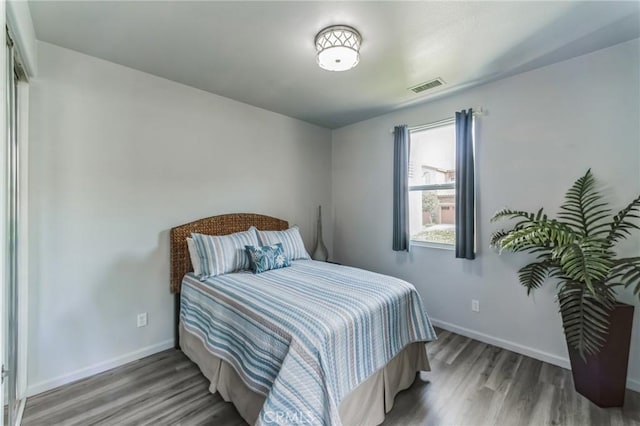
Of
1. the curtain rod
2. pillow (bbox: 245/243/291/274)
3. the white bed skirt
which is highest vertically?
the curtain rod

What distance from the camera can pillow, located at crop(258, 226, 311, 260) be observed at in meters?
2.84

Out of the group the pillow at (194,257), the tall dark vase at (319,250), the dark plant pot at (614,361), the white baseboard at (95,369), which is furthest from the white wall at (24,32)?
the dark plant pot at (614,361)

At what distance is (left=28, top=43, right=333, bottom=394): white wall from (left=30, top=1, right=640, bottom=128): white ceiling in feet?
0.85

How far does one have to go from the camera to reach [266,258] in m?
2.55

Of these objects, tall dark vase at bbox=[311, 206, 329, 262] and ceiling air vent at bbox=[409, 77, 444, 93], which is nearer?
ceiling air vent at bbox=[409, 77, 444, 93]

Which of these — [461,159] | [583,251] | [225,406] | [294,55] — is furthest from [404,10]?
[225,406]

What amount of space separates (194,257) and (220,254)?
Result: 24cm

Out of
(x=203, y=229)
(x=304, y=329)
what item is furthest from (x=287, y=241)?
(x=304, y=329)

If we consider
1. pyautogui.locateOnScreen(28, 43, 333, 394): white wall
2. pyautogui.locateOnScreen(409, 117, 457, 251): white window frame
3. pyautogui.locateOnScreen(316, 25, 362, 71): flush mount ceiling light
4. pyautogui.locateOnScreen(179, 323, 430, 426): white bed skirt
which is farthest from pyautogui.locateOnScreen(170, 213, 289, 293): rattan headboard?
pyautogui.locateOnScreen(316, 25, 362, 71): flush mount ceiling light

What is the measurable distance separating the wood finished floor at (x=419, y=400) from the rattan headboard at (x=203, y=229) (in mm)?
776

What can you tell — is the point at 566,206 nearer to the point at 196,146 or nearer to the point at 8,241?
the point at 196,146

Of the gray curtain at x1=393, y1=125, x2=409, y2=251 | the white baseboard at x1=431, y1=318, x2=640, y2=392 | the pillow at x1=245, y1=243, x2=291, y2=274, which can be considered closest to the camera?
the white baseboard at x1=431, y1=318, x2=640, y2=392

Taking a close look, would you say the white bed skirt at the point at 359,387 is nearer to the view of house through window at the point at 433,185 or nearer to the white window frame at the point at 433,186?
the white window frame at the point at 433,186

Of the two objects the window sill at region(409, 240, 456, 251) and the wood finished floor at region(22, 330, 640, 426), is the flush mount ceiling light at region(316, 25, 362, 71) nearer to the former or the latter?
the window sill at region(409, 240, 456, 251)
